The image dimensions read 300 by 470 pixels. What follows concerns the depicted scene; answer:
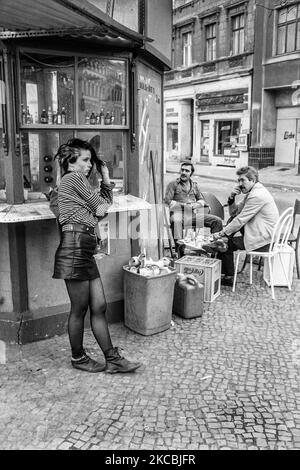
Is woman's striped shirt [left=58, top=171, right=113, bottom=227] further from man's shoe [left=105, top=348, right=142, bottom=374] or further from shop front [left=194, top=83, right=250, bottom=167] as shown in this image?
shop front [left=194, top=83, right=250, bottom=167]

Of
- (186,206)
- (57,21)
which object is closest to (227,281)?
(186,206)

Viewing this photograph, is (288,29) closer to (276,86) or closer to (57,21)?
(276,86)

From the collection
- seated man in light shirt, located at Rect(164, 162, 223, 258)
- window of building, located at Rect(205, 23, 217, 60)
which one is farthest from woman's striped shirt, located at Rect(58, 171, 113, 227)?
window of building, located at Rect(205, 23, 217, 60)

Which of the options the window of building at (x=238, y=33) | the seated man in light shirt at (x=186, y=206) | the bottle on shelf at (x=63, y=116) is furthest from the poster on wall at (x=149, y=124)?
the window of building at (x=238, y=33)

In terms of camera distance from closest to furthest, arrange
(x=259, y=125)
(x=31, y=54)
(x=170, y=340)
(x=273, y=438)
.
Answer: (x=273, y=438) → (x=31, y=54) → (x=170, y=340) → (x=259, y=125)

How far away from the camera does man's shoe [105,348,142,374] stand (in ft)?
12.5

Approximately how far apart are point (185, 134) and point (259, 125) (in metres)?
6.18

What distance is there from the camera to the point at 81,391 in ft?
11.8

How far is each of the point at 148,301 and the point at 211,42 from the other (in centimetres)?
2307

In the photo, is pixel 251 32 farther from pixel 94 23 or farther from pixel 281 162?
pixel 94 23

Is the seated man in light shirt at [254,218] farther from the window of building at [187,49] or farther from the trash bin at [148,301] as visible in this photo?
the window of building at [187,49]

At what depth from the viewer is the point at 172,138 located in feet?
93.7

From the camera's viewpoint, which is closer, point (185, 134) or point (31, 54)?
point (31, 54)

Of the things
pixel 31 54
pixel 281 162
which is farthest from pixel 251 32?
pixel 31 54
